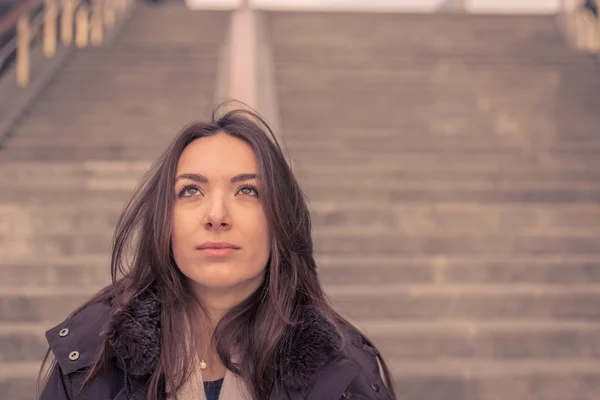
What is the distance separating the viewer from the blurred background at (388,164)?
355 cm

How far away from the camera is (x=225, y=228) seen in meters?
1.46

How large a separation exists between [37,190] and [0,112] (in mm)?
1891

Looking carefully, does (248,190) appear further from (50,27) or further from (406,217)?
(50,27)

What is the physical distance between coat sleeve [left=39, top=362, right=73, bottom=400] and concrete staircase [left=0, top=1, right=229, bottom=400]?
1.80 meters

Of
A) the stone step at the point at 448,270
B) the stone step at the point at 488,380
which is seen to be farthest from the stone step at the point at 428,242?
the stone step at the point at 488,380

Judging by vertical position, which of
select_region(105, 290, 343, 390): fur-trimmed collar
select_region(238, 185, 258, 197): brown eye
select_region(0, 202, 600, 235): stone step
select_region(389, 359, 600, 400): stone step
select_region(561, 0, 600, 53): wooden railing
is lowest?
select_region(389, 359, 600, 400): stone step

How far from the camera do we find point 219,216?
144 centimetres

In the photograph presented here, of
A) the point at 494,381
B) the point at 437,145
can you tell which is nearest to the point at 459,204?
the point at 437,145

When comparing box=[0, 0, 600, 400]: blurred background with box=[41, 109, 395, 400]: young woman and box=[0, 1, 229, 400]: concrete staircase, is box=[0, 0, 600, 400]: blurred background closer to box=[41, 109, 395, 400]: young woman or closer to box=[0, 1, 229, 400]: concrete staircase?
box=[0, 1, 229, 400]: concrete staircase

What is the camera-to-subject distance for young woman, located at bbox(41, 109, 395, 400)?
1473 mm

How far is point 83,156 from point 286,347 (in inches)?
173

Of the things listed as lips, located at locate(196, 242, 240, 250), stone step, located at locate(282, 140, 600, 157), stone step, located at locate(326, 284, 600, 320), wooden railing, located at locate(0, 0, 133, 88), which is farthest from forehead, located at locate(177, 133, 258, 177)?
wooden railing, located at locate(0, 0, 133, 88)

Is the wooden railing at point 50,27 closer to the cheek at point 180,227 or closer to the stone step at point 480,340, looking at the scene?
the stone step at point 480,340

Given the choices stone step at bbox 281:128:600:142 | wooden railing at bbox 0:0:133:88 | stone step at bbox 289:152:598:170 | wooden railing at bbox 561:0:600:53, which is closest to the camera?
stone step at bbox 289:152:598:170
